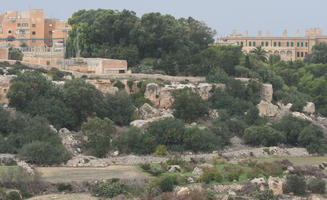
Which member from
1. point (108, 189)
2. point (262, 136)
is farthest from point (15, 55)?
point (108, 189)

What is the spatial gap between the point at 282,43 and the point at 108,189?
193 feet

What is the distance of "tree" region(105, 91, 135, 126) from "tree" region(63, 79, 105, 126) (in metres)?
0.93

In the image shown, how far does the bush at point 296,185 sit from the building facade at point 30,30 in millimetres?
35767

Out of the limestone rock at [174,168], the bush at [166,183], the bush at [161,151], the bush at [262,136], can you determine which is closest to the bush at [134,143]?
the bush at [161,151]

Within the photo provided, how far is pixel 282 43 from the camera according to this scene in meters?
89.5

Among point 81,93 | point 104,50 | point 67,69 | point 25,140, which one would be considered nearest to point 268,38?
point 104,50

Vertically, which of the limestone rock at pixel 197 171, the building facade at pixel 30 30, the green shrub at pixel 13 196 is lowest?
the green shrub at pixel 13 196

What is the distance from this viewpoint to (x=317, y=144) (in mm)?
50375

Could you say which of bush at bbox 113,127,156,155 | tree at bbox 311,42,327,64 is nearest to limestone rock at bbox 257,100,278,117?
bush at bbox 113,127,156,155

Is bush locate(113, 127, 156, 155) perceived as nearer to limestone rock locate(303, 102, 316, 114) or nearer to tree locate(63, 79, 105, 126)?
tree locate(63, 79, 105, 126)

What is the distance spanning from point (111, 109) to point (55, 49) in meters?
14.7

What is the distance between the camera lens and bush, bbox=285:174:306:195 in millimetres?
36500

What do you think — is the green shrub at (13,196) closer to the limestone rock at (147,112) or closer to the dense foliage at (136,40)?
the limestone rock at (147,112)

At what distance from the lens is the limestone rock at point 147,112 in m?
51.8
